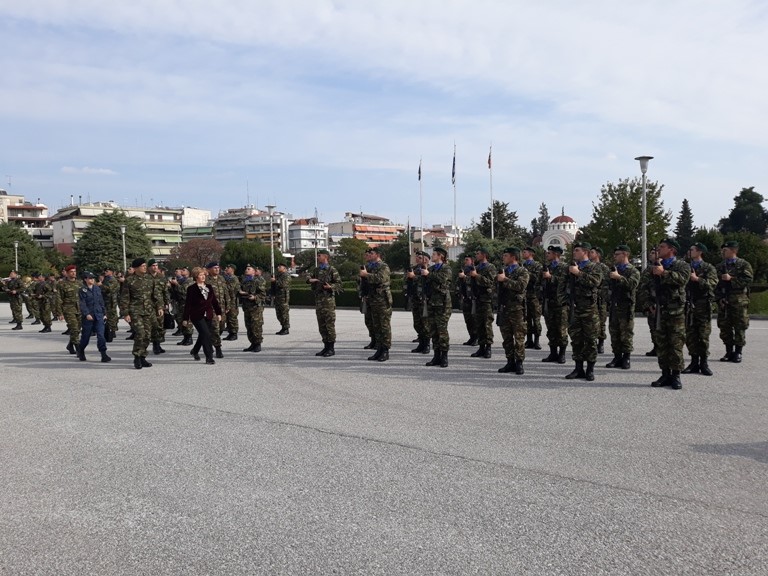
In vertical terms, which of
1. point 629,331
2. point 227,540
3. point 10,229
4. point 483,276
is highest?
point 10,229

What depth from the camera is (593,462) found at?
18.5 feet

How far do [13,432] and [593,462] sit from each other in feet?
19.3

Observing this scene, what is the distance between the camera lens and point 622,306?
1104 cm

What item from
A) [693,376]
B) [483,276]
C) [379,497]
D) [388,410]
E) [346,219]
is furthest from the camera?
[346,219]

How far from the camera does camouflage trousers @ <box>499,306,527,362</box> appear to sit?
33.7 ft

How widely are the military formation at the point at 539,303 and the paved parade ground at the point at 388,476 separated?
0.75 meters

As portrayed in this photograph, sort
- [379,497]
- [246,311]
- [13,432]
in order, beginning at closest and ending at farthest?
Result: [379,497] → [13,432] → [246,311]

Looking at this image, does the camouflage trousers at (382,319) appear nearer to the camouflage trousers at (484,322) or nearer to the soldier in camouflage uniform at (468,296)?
the soldier in camouflage uniform at (468,296)

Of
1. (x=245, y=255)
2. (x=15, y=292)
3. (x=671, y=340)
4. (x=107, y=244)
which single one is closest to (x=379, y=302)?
(x=671, y=340)

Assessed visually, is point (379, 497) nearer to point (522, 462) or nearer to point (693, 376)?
point (522, 462)

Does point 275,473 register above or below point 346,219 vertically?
below

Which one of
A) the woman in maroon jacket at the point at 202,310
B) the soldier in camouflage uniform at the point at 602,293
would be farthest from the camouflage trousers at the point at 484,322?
the woman in maroon jacket at the point at 202,310

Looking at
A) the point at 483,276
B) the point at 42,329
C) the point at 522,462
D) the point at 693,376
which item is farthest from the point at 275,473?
the point at 42,329

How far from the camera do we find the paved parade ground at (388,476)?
12.9 ft
